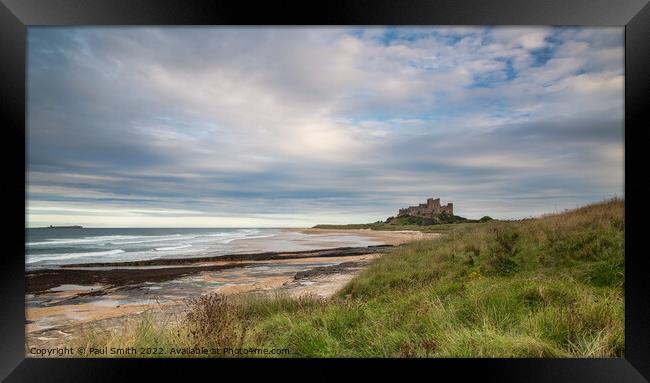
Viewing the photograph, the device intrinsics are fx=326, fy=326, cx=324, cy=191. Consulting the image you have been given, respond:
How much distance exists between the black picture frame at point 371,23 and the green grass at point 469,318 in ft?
0.43

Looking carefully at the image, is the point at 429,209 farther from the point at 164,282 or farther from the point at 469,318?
the point at 164,282

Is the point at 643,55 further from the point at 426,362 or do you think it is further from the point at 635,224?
the point at 426,362

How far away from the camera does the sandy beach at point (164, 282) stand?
149 inches

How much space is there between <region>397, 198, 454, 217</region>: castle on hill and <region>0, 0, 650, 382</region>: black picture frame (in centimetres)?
178

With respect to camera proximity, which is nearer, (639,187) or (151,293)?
(639,187)

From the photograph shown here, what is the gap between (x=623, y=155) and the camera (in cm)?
289

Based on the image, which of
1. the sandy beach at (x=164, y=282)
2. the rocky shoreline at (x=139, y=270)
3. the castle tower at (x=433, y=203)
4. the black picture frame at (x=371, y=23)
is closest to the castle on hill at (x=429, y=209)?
the castle tower at (x=433, y=203)

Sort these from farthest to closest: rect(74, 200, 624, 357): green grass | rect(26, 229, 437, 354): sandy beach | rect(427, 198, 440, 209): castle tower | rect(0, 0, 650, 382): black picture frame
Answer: rect(427, 198, 440, 209): castle tower
rect(26, 229, 437, 354): sandy beach
rect(74, 200, 624, 357): green grass
rect(0, 0, 650, 382): black picture frame

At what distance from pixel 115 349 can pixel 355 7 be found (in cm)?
378

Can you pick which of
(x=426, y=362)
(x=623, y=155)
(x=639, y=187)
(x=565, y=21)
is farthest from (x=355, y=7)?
(x=426, y=362)

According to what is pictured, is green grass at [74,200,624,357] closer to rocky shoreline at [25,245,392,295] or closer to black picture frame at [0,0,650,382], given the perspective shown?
black picture frame at [0,0,650,382]

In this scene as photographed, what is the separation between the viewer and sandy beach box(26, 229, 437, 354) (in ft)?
12.4

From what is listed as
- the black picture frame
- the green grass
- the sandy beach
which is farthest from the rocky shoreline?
the green grass

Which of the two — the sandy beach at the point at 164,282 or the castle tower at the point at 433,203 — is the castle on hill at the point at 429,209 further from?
the sandy beach at the point at 164,282
